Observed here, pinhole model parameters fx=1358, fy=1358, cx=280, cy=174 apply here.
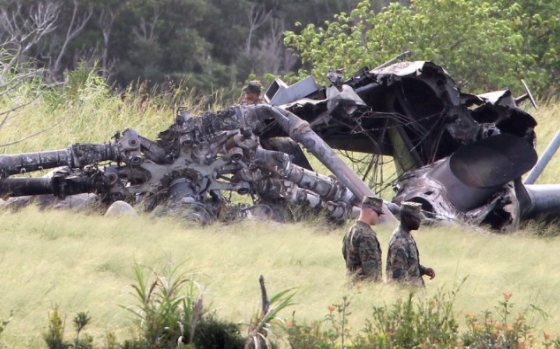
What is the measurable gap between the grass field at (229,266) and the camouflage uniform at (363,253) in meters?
0.19

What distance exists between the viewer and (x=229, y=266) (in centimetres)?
1396

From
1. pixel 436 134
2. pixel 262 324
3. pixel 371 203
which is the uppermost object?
pixel 371 203

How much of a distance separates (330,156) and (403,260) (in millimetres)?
6357

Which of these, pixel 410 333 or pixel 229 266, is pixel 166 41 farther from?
pixel 410 333

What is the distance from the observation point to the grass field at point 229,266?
11.7 metres

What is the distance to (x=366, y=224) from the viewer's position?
12383mm

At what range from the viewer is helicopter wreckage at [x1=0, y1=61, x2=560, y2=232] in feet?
58.8

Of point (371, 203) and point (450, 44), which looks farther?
point (450, 44)

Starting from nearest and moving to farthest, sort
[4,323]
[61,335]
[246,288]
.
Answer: [4,323] → [61,335] → [246,288]

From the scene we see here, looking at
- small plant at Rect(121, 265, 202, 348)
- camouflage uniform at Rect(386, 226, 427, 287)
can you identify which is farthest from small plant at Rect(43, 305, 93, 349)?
camouflage uniform at Rect(386, 226, 427, 287)

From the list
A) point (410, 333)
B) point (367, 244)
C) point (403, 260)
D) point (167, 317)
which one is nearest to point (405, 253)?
point (403, 260)

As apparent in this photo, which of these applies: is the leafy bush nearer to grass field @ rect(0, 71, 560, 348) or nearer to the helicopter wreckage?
grass field @ rect(0, 71, 560, 348)

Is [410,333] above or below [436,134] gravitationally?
above

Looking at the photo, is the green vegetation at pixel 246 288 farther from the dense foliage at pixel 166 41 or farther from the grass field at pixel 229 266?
the dense foliage at pixel 166 41
